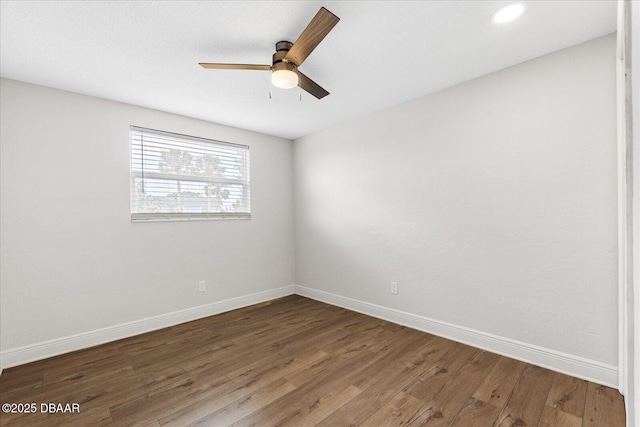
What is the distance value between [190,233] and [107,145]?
3.93 ft

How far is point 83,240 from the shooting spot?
2641 mm

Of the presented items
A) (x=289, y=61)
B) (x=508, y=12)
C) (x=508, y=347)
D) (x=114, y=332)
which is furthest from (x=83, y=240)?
(x=508, y=347)

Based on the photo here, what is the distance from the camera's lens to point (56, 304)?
2.50 m

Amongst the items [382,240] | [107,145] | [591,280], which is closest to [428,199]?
[382,240]

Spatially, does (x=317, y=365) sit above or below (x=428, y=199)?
below

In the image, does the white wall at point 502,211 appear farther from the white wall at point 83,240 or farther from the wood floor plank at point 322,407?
the white wall at point 83,240

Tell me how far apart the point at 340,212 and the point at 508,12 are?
248cm

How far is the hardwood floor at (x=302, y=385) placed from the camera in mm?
1677

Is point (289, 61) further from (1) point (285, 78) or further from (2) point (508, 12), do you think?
(2) point (508, 12)

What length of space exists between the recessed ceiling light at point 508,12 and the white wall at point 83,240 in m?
3.01

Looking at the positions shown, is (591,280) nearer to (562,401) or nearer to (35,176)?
(562,401)

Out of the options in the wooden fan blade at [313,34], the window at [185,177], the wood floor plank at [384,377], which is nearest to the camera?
the wooden fan blade at [313,34]

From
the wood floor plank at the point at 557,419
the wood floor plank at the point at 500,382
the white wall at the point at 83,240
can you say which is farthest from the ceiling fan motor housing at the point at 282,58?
the wood floor plank at the point at 557,419

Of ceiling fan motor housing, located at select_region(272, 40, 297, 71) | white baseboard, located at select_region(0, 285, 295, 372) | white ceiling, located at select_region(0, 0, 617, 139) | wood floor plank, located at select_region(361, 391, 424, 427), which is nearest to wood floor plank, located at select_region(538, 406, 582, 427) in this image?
wood floor plank, located at select_region(361, 391, 424, 427)
